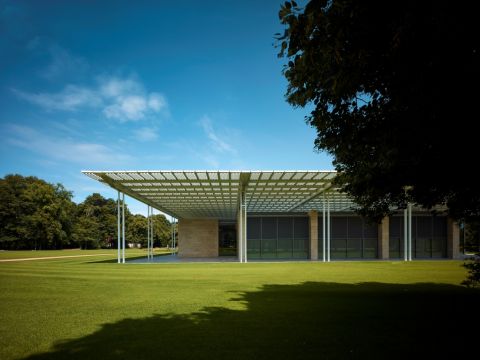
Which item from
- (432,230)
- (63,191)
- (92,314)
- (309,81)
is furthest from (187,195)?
(63,191)

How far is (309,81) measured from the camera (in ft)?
19.1

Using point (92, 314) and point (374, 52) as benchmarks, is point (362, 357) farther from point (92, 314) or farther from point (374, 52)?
point (92, 314)

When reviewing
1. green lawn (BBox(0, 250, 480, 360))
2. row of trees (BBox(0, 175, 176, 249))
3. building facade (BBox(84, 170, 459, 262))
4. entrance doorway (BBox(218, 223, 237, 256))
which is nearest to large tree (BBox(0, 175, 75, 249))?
row of trees (BBox(0, 175, 176, 249))

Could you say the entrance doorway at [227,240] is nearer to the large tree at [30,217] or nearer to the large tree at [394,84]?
the large tree at [394,84]

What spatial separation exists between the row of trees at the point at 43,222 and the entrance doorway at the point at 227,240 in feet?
141

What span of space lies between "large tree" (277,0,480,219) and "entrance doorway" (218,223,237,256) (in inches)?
1505

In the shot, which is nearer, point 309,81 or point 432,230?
point 309,81

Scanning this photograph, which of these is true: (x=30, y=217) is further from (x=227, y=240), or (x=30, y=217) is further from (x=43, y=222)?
(x=227, y=240)

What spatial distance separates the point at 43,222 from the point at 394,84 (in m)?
76.6

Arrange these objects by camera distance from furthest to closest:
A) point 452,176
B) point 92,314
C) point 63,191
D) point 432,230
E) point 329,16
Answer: point 63,191, point 432,230, point 92,314, point 452,176, point 329,16

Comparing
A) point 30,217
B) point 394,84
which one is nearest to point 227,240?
point 394,84

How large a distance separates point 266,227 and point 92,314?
2808cm

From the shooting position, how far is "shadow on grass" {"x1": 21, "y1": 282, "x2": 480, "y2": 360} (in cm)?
535

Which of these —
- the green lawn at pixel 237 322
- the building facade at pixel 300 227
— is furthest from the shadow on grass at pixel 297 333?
the building facade at pixel 300 227
